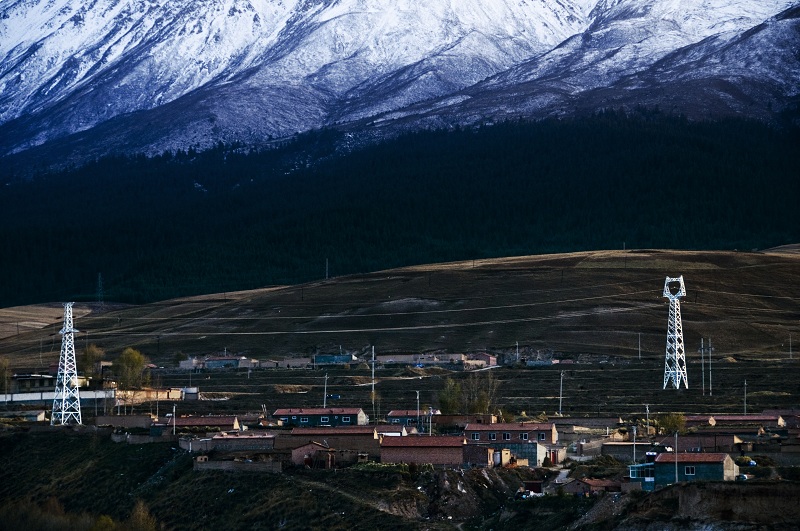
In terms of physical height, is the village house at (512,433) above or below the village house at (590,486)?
above

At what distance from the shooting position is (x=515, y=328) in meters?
141

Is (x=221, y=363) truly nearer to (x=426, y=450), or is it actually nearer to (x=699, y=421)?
(x=699, y=421)

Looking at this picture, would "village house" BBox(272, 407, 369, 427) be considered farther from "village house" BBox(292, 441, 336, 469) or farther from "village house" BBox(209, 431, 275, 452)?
"village house" BBox(292, 441, 336, 469)

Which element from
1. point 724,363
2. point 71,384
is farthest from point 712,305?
point 71,384

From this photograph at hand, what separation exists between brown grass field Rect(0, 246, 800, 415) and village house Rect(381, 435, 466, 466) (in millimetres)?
24890

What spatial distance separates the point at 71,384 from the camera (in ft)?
318

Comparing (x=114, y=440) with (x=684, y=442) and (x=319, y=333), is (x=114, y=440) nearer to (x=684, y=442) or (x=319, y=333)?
(x=684, y=442)

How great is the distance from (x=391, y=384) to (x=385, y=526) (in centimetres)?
5164

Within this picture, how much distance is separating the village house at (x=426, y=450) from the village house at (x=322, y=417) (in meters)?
16.1

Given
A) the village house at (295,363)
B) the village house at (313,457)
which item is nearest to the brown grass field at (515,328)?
the village house at (295,363)

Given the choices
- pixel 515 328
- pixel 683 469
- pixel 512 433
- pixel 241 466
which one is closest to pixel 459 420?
pixel 512 433

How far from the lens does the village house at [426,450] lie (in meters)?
66.8

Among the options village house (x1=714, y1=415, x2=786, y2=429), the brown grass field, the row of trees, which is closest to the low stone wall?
the row of trees

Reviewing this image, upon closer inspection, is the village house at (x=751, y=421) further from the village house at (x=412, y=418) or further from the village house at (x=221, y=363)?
the village house at (x=221, y=363)
